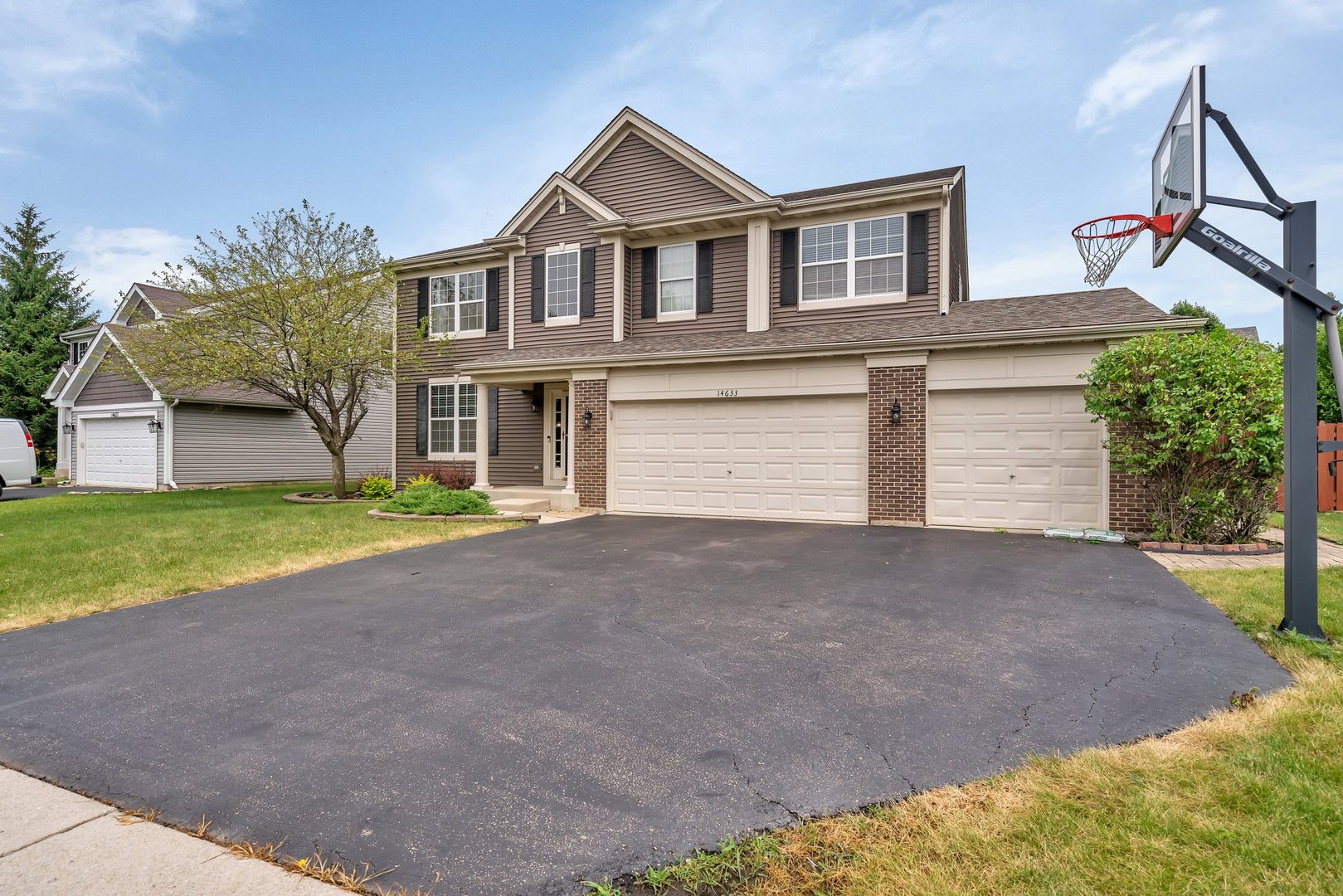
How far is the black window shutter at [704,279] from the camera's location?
46.0 ft

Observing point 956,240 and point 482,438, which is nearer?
point 482,438

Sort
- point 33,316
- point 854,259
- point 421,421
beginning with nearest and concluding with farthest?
point 854,259 → point 421,421 → point 33,316

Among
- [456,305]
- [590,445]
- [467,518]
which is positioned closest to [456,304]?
[456,305]

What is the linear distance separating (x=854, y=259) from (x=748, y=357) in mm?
3390

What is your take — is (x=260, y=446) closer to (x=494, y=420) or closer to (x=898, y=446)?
(x=494, y=420)

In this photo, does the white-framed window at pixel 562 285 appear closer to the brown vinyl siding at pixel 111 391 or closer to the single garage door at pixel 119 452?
the brown vinyl siding at pixel 111 391

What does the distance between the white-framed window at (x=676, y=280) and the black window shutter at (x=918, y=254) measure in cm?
458

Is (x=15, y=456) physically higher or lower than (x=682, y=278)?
lower

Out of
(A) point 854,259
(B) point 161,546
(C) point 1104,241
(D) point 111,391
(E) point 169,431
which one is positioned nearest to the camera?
(B) point 161,546

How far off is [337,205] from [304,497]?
726 cm

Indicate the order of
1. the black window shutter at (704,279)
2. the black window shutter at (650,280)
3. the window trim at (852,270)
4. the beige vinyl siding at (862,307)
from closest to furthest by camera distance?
the beige vinyl siding at (862,307), the window trim at (852,270), the black window shutter at (704,279), the black window shutter at (650,280)

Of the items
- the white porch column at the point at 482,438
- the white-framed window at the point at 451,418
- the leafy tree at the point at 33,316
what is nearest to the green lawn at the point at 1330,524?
the white porch column at the point at 482,438

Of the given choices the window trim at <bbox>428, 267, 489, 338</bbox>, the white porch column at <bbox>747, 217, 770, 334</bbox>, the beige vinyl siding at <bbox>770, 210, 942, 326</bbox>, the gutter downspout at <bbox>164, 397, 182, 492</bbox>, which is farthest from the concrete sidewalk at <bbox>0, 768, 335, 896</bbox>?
the gutter downspout at <bbox>164, 397, 182, 492</bbox>

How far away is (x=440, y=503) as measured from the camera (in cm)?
1194
